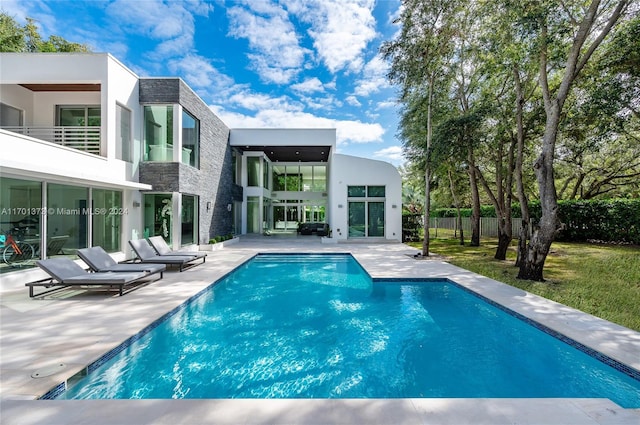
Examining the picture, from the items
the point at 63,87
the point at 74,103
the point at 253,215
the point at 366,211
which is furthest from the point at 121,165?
the point at 366,211

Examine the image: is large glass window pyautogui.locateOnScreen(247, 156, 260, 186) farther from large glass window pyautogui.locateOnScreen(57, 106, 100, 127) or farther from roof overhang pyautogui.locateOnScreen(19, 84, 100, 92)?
roof overhang pyautogui.locateOnScreen(19, 84, 100, 92)

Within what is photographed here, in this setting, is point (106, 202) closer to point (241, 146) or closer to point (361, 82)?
point (241, 146)

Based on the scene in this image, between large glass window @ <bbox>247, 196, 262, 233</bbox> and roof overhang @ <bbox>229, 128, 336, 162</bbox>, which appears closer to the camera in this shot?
roof overhang @ <bbox>229, 128, 336, 162</bbox>

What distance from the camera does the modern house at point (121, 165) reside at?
23.5 feet

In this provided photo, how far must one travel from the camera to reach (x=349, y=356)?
3.96m

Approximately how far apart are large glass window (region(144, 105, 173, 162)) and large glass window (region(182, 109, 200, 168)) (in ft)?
1.87

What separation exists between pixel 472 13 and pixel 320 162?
14.7 m

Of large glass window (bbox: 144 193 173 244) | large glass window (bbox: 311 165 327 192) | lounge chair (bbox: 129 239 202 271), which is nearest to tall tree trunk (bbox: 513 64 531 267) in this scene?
lounge chair (bbox: 129 239 202 271)

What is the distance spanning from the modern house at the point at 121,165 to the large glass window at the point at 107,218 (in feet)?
0.11

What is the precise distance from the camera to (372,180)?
16.1 m

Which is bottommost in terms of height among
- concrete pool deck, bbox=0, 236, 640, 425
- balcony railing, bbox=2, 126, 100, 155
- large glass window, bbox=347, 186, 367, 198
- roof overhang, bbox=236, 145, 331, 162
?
concrete pool deck, bbox=0, 236, 640, 425

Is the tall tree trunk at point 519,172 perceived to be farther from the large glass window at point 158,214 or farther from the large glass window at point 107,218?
the large glass window at point 107,218

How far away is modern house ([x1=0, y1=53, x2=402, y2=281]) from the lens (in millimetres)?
7152

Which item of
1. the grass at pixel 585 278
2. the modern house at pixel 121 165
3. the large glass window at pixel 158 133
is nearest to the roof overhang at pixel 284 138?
the modern house at pixel 121 165
